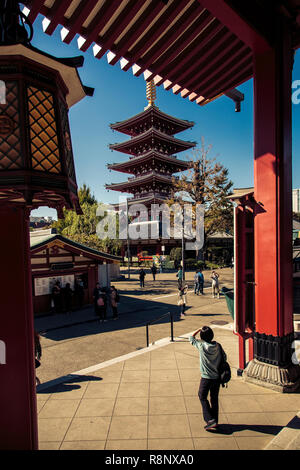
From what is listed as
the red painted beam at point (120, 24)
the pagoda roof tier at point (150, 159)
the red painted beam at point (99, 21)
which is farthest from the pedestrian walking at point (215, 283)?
the pagoda roof tier at point (150, 159)

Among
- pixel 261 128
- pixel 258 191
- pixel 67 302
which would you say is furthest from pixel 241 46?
pixel 67 302

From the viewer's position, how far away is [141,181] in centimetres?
4069

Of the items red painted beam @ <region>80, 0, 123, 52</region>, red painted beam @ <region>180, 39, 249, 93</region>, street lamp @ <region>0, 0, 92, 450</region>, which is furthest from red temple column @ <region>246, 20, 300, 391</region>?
street lamp @ <region>0, 0, 92, 450</region>

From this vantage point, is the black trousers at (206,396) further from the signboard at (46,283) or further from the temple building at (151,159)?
the temple building at (151,159)

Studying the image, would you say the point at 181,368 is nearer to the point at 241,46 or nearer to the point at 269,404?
the point at 269,404

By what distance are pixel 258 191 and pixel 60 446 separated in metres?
5.03

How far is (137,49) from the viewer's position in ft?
16.2

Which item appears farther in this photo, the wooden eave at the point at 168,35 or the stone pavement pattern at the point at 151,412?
the wooden eave at the point at 168,35

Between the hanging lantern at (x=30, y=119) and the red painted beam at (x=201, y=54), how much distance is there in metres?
3.99

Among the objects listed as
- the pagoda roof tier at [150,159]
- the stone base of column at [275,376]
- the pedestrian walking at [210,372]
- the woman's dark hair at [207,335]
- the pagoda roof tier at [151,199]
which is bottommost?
the stone base of column at [275,376]

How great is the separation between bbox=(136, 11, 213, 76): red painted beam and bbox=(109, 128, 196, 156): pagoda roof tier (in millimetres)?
34296

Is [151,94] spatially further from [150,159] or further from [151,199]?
[151,199]

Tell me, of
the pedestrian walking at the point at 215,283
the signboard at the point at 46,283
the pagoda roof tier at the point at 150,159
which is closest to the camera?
the signboard at the point at 46,283

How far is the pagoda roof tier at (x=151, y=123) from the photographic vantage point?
129 feet
